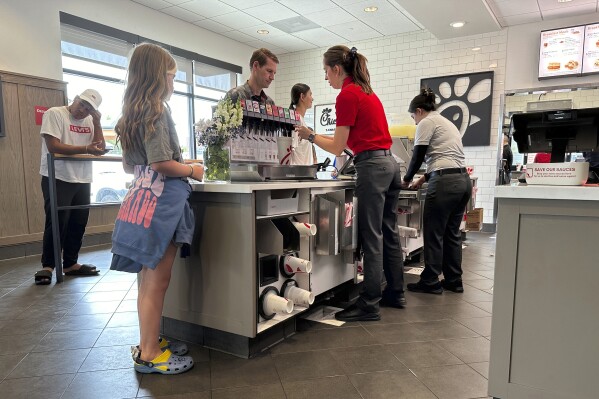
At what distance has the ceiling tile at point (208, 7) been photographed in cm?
548

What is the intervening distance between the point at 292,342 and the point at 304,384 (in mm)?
443

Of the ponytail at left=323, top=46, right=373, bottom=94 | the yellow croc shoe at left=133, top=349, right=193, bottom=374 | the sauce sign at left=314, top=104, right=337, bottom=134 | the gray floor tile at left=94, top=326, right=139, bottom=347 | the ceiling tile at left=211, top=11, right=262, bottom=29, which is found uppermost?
the ceiling tile at left=211, top=11, right=262, bottom=29

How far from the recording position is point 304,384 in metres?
1.71

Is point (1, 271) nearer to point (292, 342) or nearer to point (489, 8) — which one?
point (292, 342)

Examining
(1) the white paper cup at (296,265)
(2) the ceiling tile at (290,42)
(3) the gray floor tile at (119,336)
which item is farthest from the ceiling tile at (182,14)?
(1) the white paper cup at (296,265)

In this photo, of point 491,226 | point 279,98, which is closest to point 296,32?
point 279,98

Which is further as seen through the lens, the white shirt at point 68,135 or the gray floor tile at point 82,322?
the white shirt at point 68,135

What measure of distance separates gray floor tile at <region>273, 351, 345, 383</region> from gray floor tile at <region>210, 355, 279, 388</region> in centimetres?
4

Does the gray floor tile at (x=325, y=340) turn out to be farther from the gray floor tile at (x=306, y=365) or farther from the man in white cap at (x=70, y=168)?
the man in white cap at (x=70, y=168)

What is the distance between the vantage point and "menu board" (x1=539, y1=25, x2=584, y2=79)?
5.44 m

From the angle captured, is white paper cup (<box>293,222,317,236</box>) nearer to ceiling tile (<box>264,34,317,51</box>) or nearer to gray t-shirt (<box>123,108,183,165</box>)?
gray t-shirt (<box>123,108,183,165</box>)

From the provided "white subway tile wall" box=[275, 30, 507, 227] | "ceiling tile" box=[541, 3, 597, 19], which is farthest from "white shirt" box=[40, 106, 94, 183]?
"ceiling tile" box=[541, 3, 597, 19]

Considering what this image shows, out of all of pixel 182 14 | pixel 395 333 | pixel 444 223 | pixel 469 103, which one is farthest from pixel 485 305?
pixel 182 14

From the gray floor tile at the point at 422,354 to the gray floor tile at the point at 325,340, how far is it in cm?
16
